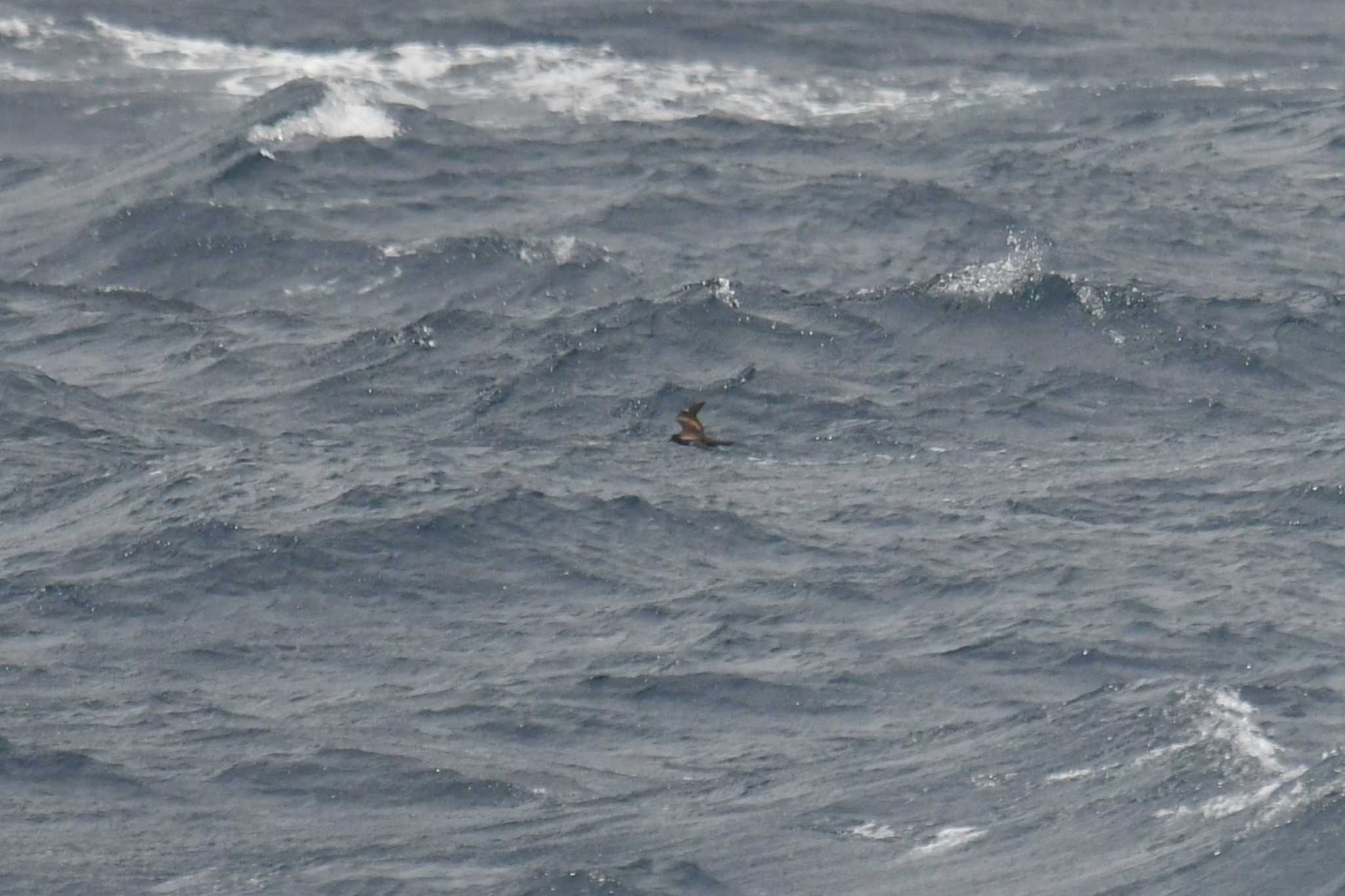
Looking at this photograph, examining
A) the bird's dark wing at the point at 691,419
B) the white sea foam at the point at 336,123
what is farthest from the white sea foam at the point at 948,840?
the white sea foam at the point at 336,123

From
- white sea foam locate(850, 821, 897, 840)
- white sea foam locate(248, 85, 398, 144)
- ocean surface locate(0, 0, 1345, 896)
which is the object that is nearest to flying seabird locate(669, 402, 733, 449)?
ocean surface locate(0, 0, 1345, 896)

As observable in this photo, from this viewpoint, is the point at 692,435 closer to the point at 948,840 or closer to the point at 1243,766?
the point at 948,840

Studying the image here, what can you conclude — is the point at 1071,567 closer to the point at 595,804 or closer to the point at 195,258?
the point at 595,804

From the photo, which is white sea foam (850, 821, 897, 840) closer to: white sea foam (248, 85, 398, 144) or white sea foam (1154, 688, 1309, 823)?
white sea foam (1154, 688, 1309, 823)

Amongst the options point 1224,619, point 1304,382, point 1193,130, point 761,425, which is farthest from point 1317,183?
point 1224,619

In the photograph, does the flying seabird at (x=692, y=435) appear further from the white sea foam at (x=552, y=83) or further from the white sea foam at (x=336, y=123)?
the white sea foam at (x=552, y=83)

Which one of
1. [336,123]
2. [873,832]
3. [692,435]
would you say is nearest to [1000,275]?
[692,435]
